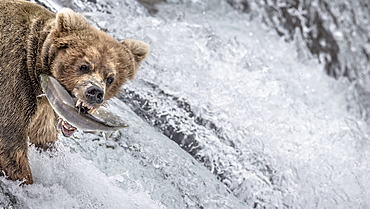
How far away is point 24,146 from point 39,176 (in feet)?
1.14

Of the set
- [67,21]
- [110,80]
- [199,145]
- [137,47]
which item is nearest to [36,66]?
[67,21]

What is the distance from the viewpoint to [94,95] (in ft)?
8.56

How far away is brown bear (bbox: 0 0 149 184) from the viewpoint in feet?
9.21

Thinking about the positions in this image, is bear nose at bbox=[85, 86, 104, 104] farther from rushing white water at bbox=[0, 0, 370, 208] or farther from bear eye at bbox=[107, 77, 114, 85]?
rushing white water at bbox=[0, 0, 370, 208]

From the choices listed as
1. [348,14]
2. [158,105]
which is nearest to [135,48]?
[158,105]

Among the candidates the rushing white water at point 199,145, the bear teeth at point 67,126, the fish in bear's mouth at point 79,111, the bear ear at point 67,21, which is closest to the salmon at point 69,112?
the fish in bear's mouth at point 79,111

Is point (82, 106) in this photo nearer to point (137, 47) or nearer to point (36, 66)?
point (36, 66)

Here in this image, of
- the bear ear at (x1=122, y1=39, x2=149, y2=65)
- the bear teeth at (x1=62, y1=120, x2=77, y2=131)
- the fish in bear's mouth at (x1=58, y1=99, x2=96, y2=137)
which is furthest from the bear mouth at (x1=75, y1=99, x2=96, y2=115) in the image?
the bear ear at (x1=122, y1=39, x2=149, y2=65)

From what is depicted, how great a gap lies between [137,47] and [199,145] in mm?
1319

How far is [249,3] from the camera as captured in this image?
8117mm

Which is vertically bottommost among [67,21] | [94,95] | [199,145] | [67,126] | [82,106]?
[199,145]

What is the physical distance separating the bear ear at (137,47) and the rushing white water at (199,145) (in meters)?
0.72

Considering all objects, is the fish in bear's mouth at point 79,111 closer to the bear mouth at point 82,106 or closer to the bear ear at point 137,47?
the bear mouth at point 82,106

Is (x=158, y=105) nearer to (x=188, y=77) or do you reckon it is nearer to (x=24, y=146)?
(x=188, y=77)
